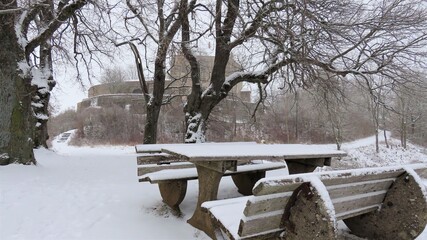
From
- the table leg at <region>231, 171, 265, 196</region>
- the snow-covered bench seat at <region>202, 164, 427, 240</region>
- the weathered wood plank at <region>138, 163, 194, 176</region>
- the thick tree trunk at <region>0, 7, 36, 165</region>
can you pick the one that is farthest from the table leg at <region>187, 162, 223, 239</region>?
the thick tree trunk at <region>0, 7, 36, 165</region>

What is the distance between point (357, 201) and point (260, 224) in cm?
105

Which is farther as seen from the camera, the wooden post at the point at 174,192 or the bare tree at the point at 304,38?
the bare tree at the point at 304,38

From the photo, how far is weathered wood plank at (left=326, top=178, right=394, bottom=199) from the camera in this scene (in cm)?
232

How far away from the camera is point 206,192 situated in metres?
3.16

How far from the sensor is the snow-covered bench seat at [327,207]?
1979mm

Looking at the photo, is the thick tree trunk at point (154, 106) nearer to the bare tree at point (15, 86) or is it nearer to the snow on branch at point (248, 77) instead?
the snow on branch at point (248, 77)

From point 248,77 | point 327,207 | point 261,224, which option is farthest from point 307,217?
point 248,77

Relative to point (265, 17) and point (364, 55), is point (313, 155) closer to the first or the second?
point (265, 17)

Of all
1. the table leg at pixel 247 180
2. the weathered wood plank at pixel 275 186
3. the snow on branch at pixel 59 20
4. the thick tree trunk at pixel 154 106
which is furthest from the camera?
the thick tree trunk at pixel 154 106

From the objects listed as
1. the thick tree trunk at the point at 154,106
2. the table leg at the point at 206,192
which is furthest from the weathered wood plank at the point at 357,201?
the thick tree trunk at the point at 154,106

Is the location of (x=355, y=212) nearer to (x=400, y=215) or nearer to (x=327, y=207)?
(x=400, y=215)

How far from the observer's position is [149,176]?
3.48 metres

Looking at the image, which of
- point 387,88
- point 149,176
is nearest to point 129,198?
point 149,176

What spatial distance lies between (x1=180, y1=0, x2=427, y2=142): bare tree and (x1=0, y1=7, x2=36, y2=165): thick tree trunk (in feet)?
11.6
